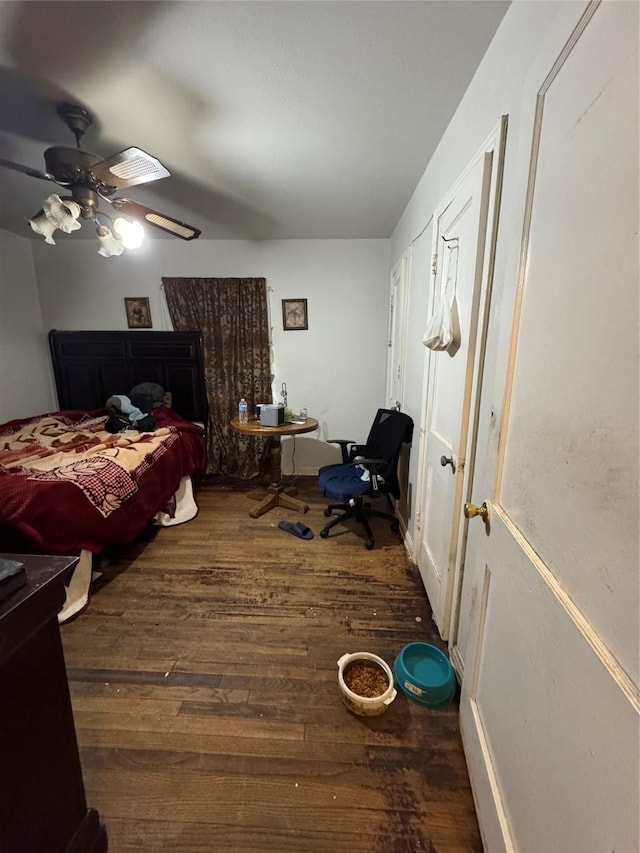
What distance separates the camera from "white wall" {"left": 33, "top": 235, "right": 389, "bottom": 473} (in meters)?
3.47

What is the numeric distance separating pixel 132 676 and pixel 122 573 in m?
0.82

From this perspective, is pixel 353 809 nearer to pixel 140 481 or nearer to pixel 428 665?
pixel 428 665

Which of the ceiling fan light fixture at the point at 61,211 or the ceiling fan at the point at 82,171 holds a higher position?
the ceiling fan at the point at 82,171

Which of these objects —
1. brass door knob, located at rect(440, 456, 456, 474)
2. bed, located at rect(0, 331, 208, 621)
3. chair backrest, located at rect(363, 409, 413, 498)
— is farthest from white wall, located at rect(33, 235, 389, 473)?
brass door knob, located at rect(440, 456, 456, 474)

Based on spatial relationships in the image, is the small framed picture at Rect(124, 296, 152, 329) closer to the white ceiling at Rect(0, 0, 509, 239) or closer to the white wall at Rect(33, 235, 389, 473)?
the white wall at Rect(33, 235, 389, 473)

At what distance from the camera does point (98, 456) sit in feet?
7.32

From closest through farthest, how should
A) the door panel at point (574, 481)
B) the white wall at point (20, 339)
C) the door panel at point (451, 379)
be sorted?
the door panel at point (574, 481) → the door panel at point (451, 379) → the white wall at point (20, 339)

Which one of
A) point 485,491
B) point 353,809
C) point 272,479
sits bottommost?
point 353,809

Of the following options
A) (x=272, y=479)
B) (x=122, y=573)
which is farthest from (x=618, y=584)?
(x=272, y=479)

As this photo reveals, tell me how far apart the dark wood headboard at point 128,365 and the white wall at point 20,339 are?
5.6 inches

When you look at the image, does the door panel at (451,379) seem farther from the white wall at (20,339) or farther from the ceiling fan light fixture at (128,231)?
the white wall at (20,339)

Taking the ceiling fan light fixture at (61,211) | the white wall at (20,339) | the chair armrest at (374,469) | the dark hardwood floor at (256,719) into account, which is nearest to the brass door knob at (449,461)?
the chair armrest at (374,469)

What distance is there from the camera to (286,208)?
2.69m

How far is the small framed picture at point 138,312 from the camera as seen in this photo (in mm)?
3580
